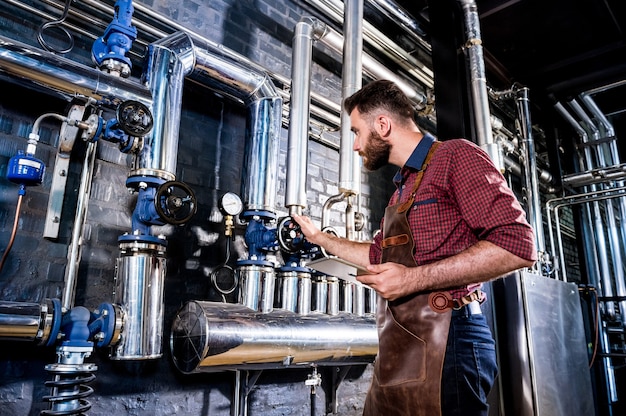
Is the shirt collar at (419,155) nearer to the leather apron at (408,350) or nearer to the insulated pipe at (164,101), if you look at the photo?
the leather apron at (408,350)

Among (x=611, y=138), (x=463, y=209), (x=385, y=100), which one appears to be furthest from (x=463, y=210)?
(x=611, y=138)

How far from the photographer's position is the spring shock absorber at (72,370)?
1223 millimetres

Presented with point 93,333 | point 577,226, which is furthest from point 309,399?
point 577,226

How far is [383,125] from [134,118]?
0.85 metres

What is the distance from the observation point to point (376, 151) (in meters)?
1.28

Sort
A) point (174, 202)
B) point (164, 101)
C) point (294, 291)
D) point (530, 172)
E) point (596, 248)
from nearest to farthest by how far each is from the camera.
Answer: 1. point (174, 202)
2. point (164, 101)
3. point (294, 291)
4. point (530, 172)
5. point (596, 248)

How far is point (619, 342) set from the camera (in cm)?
373

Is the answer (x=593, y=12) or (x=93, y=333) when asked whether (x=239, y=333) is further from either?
(x=593, y=12)

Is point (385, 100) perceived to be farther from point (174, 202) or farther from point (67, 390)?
point (67, 390)

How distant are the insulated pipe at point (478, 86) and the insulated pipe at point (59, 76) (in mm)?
1671

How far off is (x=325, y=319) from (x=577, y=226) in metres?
3.47

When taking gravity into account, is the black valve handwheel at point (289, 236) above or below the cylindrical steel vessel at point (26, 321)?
above

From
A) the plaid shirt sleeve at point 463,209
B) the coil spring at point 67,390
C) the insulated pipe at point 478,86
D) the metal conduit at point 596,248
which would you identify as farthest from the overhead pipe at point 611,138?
the coil spring at point 67,390

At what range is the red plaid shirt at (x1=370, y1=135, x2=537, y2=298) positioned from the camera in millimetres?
908
